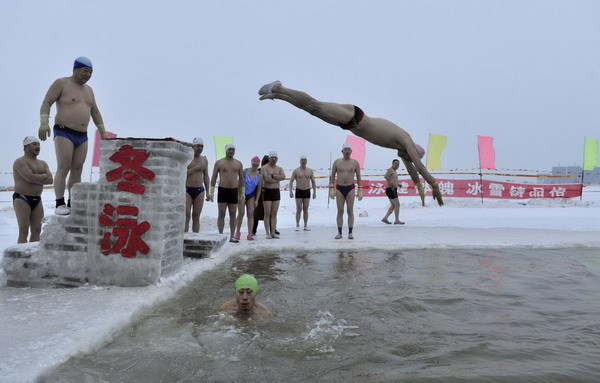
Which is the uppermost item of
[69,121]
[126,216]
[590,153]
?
[590,153]

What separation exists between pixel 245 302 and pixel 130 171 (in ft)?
5.93

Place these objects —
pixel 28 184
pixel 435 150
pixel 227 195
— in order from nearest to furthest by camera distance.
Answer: pixel 28 184
pixel 227 195
pixel 435 150

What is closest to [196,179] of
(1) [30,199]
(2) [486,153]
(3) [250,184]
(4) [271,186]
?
(3) [250,184]

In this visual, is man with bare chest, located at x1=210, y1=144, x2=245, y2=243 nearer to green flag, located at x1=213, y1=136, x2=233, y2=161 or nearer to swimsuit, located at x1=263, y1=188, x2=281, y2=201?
swimsuit, located at x1=263, y1=188, x2=281, y2=201

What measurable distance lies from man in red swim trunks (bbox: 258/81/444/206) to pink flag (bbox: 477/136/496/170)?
1336cm

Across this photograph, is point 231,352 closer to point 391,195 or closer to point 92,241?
point 92,241

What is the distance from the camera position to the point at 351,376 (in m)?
2.52

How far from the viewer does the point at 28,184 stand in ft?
16.9

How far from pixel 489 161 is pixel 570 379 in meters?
15.7

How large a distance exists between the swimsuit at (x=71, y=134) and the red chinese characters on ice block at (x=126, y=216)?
55cm

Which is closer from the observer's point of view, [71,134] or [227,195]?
[71,134]

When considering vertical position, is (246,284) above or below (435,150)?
below

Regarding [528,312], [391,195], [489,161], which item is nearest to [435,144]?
[489,161]

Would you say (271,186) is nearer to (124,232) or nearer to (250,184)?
(250,184)
